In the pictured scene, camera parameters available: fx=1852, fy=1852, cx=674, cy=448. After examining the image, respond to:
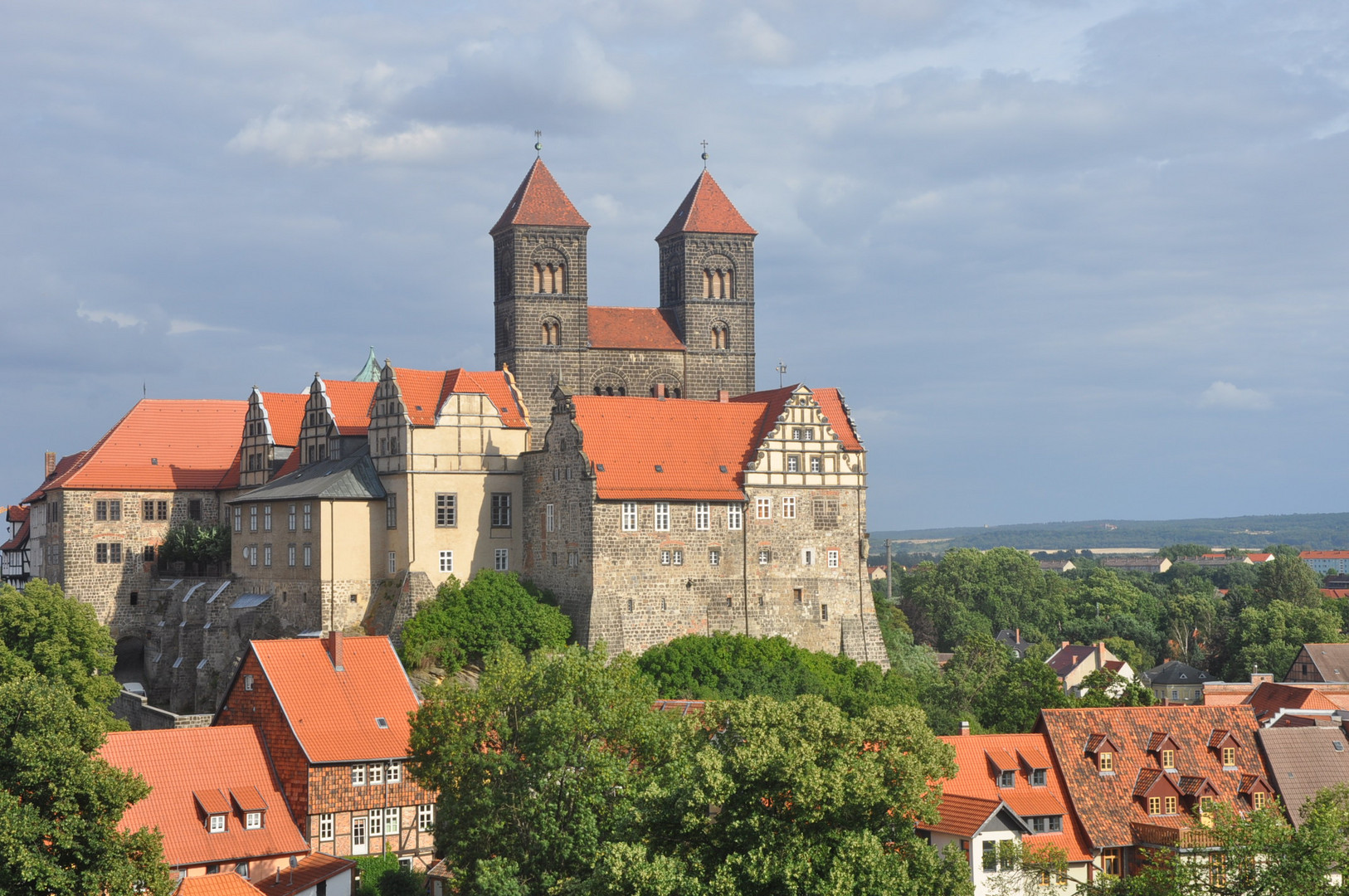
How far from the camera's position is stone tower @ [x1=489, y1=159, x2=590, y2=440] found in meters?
85.9

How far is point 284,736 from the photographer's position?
54.8 m

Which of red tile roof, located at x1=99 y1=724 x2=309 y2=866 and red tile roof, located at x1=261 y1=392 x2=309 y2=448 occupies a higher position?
red tile roof, located at x1=261 y1=392 x2=309 y2=448

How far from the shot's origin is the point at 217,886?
47.2 m

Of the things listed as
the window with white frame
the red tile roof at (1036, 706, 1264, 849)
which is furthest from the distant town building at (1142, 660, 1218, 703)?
the red tile roof at (1036, 706, 1264, 849)

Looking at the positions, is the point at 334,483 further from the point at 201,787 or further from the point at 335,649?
the point at 201,787

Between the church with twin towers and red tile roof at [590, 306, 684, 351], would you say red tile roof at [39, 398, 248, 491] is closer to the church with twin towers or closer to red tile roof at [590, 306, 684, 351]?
the church with twin towers

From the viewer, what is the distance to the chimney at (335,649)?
189ft

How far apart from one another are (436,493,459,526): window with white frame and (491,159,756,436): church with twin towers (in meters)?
9.71

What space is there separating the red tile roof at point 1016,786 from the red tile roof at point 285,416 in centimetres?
4063

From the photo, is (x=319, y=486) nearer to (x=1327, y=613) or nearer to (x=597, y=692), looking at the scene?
(x=597, y=692)

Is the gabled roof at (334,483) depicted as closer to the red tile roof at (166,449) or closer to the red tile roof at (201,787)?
the red tile roof at (166,449)

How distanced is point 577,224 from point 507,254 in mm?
3601

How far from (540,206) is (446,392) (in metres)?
14.3

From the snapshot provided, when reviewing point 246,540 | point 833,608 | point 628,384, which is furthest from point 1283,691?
point 246,540
